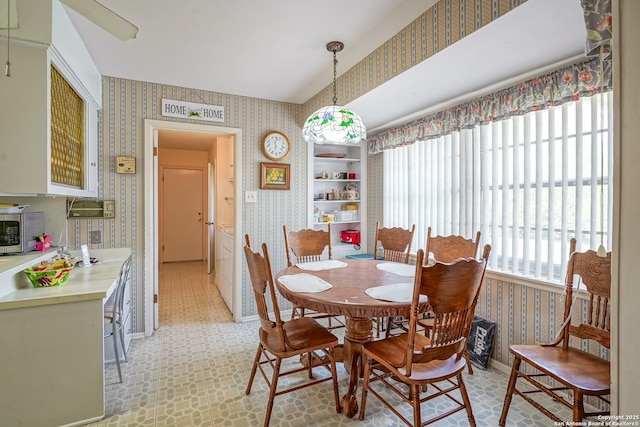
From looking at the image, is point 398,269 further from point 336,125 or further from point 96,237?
point 96,237

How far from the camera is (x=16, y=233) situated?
2.04 m

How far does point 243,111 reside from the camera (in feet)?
11.0

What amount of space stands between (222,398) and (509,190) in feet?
8.37

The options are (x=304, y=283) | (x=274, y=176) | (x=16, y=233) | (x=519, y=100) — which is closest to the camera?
(x=304, y=283)

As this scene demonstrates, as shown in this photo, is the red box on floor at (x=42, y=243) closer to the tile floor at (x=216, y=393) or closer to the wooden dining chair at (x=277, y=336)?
the tile floor at (x=216, y=393)

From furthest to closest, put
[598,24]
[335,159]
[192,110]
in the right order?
[335,159] → [192,110] → [598,24]

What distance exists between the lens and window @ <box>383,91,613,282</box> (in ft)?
6.37

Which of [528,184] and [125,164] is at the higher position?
[125,164]

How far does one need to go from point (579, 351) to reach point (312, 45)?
8.40 feet

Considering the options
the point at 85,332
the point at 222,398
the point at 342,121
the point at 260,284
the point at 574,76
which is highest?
the point at 574,76

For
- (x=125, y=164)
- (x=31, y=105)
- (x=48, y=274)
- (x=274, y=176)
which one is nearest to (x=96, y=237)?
(x=125, y=164)

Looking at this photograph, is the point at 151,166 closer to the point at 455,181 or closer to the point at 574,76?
the point at 455,181

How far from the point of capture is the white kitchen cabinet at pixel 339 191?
3.92 m

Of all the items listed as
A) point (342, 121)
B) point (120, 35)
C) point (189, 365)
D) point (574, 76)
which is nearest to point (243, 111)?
point (120, 35)
